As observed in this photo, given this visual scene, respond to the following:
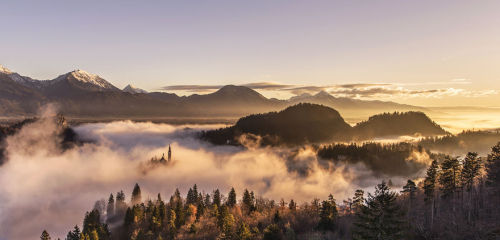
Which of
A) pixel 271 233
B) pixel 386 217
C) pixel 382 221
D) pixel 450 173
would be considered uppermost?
pixel 386 217

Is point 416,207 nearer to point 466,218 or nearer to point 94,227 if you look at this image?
point 466,218

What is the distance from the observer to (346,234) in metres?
125

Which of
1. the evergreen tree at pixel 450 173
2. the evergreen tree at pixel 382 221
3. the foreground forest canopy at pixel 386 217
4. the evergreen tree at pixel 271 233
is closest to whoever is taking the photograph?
the evergreen tree at pixel 382 221

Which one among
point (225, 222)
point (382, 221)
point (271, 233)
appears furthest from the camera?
point (225, 222)

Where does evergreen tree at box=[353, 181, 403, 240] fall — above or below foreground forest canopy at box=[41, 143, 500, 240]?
above

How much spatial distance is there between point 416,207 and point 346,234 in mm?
39291

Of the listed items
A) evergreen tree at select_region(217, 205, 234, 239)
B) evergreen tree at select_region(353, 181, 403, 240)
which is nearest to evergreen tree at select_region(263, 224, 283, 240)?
evergreen tree at select_region(217, 205, 234, 239)

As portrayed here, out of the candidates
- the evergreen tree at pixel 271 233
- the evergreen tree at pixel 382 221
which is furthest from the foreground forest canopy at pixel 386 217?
the evergreen tree at pixel 271 233

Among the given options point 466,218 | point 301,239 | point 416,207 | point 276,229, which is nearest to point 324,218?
point 301,239

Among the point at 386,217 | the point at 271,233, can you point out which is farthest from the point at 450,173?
the point at 386,217

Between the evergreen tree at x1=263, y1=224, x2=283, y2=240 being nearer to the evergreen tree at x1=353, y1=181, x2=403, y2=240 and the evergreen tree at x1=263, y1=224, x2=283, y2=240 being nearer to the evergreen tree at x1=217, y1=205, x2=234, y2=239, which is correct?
the evergreen tree at x1=217, y1=205, x2=234, y2=239

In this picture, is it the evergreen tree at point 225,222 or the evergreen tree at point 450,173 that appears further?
the evergreen tree at point 225,222

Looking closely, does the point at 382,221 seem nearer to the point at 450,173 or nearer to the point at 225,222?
the point at 450,173

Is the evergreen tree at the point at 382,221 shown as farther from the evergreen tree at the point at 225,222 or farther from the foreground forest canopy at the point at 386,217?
the evergreen tree at the point at 225,222
